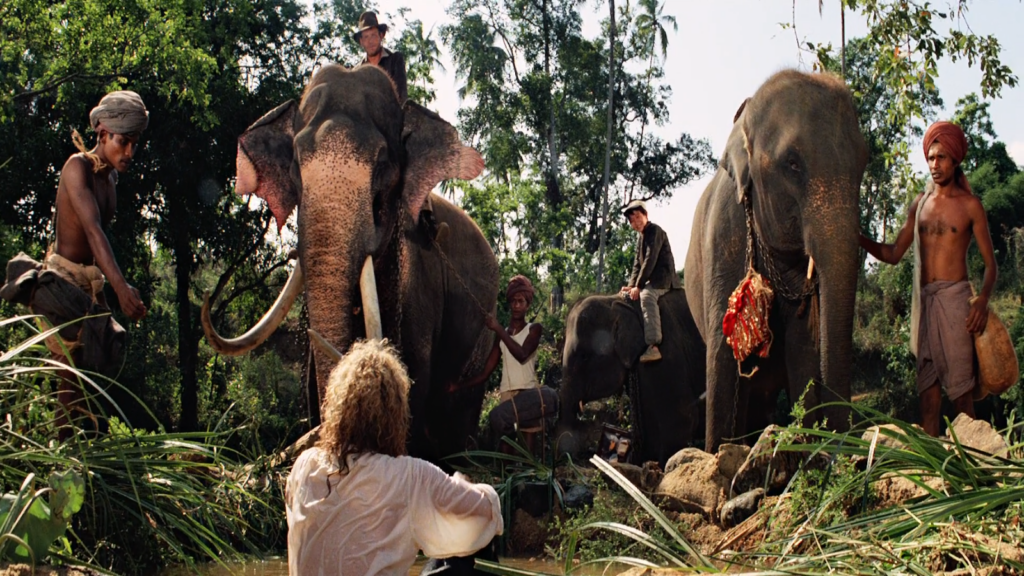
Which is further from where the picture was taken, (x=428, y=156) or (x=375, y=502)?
(x=428, y=156)

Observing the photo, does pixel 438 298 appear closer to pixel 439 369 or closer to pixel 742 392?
pixel 439 369

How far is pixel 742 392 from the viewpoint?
888 centimetres

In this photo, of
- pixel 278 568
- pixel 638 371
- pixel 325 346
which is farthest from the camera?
pixel 638 371

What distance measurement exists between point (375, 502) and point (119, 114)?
3404 mm

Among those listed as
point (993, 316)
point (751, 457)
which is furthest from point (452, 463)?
point (993, 316)

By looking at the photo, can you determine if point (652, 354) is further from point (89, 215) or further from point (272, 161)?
point (89, 215)

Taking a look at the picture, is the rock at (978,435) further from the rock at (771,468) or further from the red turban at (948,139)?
the red turban at (948,139)

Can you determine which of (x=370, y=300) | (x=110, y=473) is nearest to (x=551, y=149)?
(x=370, y=300)

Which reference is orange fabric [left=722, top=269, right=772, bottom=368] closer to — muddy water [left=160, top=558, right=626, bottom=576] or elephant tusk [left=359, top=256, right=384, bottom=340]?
muddy water [left=160, top=558, right=626, bottom=576]

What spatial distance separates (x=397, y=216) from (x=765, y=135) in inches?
98.9

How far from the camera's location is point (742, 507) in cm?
673

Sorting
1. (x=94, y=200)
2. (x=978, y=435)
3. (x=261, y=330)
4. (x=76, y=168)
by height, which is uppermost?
(x=76, y=168)

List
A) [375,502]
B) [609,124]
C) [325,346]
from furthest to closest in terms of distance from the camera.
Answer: [609,124]
[325,346]
[375,502]

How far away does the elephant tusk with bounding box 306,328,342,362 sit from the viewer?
24.0ft
